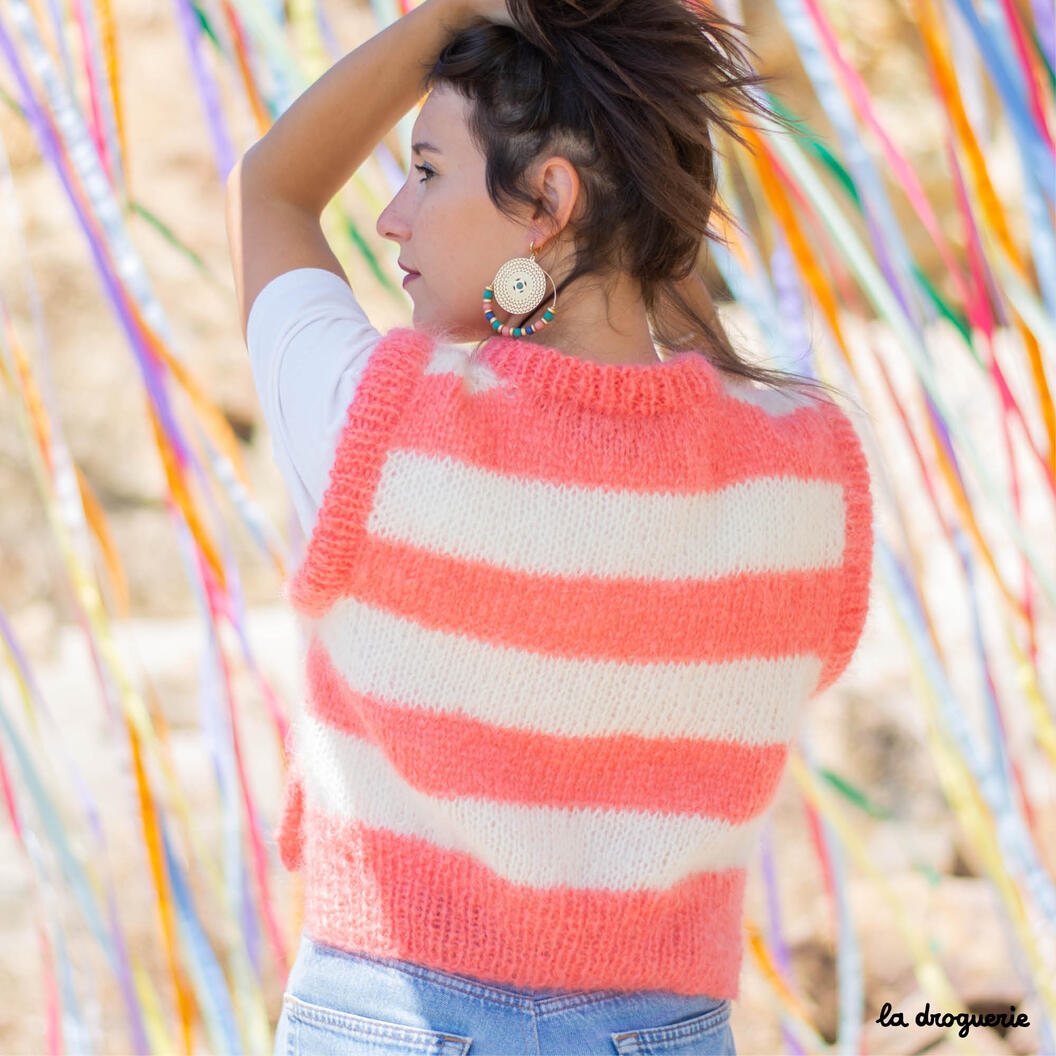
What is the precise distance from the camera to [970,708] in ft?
6.63

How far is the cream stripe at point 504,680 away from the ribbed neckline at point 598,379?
0.59 feet

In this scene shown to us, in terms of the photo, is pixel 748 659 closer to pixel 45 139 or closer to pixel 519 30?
pixel 519 30

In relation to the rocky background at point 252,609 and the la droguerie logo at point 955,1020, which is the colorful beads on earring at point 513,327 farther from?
the la droguerie logo at point 955,1020

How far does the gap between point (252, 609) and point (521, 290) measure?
77.9 inches

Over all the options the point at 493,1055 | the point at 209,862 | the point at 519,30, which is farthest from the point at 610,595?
the point at 209,862

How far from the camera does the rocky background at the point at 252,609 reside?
66.9 inches

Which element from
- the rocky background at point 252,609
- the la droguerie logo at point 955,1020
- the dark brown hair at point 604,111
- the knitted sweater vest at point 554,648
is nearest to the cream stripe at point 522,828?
the knitted sweater vest at point 554,648

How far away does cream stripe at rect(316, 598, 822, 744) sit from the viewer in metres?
0.76

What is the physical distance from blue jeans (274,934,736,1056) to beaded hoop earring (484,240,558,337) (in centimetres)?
48

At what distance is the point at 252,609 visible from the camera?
267cm

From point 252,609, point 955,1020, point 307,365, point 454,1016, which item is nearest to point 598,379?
point 307,365

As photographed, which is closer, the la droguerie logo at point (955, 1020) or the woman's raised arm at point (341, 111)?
the woman's raised arm at point (341, 111)

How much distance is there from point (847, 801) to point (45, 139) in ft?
5.58

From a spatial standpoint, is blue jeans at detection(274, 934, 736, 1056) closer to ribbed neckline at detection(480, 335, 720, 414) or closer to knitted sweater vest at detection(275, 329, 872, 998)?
knitted sweater vest at detection(275, 329, 872, 998)
